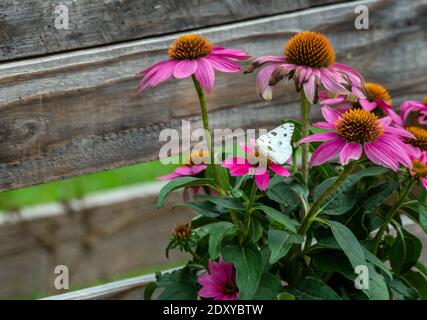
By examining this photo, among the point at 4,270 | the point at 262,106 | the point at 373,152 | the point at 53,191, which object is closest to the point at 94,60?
the point at 262,106

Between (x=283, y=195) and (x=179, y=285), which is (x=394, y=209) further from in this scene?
(x=179, y=285)

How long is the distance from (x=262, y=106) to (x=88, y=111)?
36cm

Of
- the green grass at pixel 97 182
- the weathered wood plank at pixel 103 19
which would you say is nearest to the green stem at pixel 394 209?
the weathered wood plank at pixel 103 19

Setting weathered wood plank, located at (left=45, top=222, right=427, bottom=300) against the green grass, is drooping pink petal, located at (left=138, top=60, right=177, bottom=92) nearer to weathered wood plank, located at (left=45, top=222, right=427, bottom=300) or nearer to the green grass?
weathered wood plank, located at (left=45, top=222, right=427, bottom=300)

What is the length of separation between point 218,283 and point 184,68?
0.35 meters

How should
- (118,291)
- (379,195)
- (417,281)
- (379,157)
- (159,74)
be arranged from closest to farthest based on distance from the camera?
(379,157)
(159,74)
(379,195)
(417,281)
(118,291)

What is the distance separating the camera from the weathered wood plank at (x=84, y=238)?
1.76m

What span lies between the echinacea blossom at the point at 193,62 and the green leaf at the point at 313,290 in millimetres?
349

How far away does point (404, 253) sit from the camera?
4.02ft

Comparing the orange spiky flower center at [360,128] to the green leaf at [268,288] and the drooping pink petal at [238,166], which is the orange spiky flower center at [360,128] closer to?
the drooping pink petal at [238,166]

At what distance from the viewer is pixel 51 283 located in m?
1.75

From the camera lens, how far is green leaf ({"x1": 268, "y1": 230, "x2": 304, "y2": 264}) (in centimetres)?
102

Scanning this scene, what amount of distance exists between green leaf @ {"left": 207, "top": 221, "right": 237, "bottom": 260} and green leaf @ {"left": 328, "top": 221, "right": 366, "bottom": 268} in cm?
14

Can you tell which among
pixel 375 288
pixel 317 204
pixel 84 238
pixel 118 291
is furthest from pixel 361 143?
pixel 84 238
